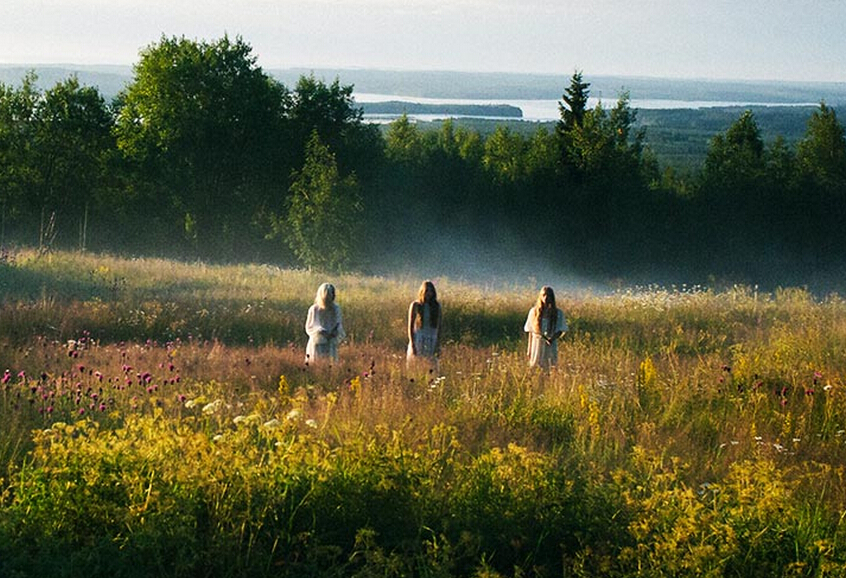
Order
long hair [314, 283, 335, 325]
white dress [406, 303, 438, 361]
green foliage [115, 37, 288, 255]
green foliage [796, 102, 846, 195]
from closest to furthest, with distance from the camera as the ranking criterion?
long hair [314, 283, 335, 325], white dress [406, 303, 438, 361], green foliage [115, 37, 288, 255], green foliage [796, 102, 846, 195]

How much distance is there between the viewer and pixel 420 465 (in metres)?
5.81

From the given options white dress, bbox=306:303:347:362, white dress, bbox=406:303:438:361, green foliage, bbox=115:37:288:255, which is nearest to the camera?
white dress, bbox=306:303:347:362

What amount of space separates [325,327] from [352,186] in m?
33.5

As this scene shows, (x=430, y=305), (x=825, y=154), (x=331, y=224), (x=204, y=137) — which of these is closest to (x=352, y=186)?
(x=331, y=224)

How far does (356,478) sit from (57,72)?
214 ft

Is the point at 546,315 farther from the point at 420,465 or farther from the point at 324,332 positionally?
the point at 420,465

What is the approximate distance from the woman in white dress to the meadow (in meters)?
0.42

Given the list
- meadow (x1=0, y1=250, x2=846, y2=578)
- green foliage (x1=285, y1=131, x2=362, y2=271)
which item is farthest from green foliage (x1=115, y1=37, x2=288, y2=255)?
meadow (x1=0, y1=250, x2=846, y2=578)

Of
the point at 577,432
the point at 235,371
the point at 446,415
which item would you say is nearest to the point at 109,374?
the point at 235,371

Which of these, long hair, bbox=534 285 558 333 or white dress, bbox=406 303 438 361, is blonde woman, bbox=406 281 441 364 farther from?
long hair, bbox=534 285 558 333

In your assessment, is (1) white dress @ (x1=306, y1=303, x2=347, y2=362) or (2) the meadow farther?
(1) white dress @ (x1=306, y1=303, x2=347, y2=362)

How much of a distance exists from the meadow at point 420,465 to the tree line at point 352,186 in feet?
114

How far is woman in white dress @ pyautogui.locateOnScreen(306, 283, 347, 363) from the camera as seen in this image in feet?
41.0

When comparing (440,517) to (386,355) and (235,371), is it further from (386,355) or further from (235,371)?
(386,355)
